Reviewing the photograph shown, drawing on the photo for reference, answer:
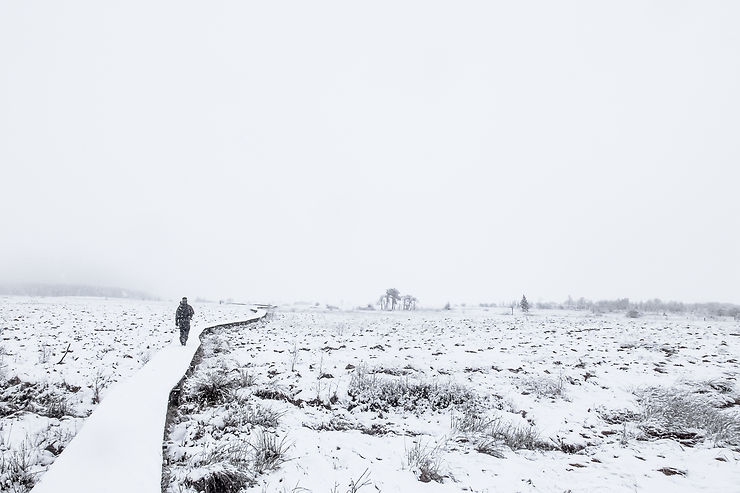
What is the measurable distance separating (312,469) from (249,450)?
53.8 inches

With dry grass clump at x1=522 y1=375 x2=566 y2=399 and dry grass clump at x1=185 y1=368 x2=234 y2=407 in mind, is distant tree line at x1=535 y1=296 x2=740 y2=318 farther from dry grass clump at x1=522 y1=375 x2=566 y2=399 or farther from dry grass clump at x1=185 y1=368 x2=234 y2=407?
dry grass clump at x1=185 y1=368 x2=234 y2=407

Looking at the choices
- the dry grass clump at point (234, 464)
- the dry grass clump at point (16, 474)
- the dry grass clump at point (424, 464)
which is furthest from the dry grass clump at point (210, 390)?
the dry grass clump at point (424, 464)

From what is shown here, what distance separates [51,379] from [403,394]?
1032 cm

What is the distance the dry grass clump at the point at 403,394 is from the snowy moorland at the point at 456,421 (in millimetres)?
49

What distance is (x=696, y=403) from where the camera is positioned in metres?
9.96

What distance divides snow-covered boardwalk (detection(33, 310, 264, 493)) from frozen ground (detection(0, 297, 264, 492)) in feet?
1.69

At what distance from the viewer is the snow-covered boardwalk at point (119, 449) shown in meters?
5.57

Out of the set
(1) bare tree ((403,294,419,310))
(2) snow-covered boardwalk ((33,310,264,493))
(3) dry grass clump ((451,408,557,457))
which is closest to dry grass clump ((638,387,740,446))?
(3) dry grass clump ((451,408,557,457))

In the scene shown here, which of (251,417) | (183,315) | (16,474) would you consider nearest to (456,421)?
(251,417)

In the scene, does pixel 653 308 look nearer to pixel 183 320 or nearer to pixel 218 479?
pixel 183 320

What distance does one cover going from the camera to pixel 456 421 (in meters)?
9.37

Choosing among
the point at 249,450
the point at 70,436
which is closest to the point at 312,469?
the point at 249,450

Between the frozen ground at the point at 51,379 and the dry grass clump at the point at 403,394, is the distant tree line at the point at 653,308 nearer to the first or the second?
the dry grass clump at the point at 403,394

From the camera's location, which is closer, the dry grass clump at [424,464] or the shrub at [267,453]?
the shrub at [267,453]
